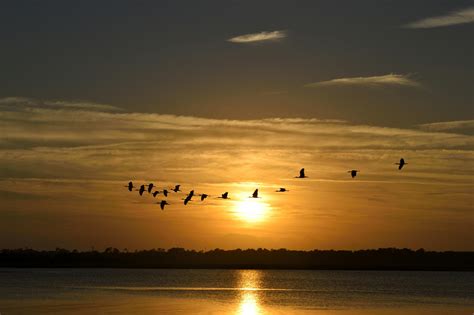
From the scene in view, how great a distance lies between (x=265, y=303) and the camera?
8100 centimetres

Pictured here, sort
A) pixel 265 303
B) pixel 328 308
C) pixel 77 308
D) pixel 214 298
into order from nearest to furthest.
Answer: pixel 77 308 < pixel 328 308 < pixel 265 303 < pixel 214 298

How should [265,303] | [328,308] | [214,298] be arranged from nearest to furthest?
[328,308] < [265,303] < [214,298]

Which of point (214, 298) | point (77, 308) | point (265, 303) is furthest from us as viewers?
point (214, 298)

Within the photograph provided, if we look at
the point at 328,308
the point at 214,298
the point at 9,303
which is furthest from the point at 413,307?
the point at 9,303

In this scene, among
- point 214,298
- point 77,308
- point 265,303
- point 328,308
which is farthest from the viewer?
point 214,298

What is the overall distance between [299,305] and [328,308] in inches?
167

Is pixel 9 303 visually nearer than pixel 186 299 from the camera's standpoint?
Yes

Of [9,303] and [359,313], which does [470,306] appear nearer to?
[359,313]

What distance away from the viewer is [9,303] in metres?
71.9

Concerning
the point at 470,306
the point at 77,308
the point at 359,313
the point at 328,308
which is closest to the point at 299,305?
the point at 328,308

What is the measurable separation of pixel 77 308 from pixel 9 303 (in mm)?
7651

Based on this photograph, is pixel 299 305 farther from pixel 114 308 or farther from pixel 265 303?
pixel 114 308

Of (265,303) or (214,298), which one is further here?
(214,298)

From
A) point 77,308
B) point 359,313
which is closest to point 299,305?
point 359,313
